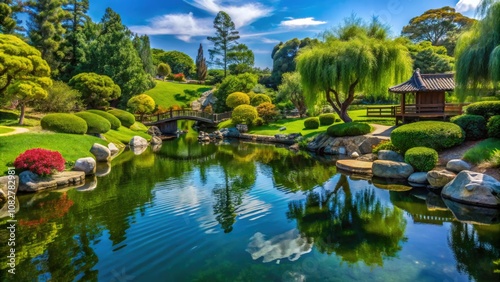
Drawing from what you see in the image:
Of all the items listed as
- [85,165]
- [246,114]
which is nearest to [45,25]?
[246,114]

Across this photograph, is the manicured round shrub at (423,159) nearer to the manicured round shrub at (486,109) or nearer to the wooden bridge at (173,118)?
the manicured round shrub at (486,109)

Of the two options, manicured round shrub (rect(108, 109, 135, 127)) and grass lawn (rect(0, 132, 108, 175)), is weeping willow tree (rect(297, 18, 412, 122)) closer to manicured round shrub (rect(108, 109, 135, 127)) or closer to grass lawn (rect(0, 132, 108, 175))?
grass lawn (rect(0, 132, 108, 175))

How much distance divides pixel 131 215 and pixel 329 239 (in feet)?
Answer: 17.6

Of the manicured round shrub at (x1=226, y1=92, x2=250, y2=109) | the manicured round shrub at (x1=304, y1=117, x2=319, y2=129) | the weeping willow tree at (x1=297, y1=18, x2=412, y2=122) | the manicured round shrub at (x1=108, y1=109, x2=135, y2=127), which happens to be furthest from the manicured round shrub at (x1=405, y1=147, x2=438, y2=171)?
the manicured round shrub at (x1=226, y1=92, x2=250, y2=109)

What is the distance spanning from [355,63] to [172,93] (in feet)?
128

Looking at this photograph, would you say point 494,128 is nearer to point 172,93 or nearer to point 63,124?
point 63,124

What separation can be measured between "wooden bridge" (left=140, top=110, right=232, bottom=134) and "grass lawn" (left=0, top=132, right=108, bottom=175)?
53.9 feet

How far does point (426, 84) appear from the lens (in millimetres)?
19938

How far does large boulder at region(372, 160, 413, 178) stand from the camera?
39.5 ft

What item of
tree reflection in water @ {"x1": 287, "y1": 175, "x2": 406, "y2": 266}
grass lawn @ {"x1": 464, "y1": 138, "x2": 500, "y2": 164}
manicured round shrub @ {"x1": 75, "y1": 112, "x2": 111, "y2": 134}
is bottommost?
tree reflection in water @ {"x1": 287, "y1": 175, "x2": 406, "y2": 266}

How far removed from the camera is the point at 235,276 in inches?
213

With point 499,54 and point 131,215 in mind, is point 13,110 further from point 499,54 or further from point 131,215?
point 499,54

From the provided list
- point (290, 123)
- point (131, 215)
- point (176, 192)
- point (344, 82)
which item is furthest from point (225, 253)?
point (290, 123)

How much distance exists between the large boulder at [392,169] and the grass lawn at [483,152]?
2027 mm
